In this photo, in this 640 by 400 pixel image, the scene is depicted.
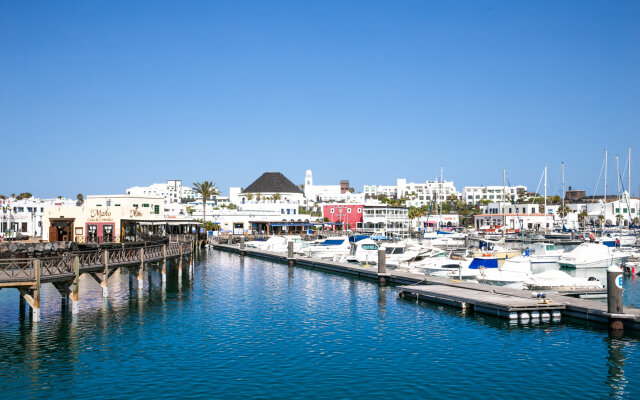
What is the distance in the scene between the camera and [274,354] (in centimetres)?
2450

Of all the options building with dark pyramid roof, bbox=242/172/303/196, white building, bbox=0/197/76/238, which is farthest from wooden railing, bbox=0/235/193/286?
building with dark pyramid roof, bbox=242/172/303/196

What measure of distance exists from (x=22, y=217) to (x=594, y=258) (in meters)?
84.8

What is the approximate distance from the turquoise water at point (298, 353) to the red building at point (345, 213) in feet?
314

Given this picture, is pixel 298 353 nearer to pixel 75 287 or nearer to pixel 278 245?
pixel 75 287

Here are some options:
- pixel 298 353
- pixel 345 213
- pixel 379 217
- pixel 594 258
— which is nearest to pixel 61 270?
pixel 298 353

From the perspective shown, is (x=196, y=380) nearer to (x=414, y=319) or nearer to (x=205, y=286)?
(x=414, y=319)

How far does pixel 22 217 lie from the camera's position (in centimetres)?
9362

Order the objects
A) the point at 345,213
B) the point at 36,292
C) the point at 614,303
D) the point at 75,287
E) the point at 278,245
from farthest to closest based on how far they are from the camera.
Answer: the point at 345,213 → the point at 278,245 → the point at 75,287 → the point at 614,303 → the point at 36,292

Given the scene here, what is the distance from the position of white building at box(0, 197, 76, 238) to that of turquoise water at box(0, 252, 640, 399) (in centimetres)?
5955

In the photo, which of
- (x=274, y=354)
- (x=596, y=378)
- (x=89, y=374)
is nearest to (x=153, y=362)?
(x=89, y=374)

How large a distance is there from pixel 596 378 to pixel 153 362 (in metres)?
17.4

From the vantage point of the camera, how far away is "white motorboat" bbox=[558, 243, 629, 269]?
5553 centimetres

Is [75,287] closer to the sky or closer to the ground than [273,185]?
closer to the ground

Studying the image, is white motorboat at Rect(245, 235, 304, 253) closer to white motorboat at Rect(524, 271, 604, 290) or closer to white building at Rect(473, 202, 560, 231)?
white motorboat at Rect(524, 271, 604, 290)
